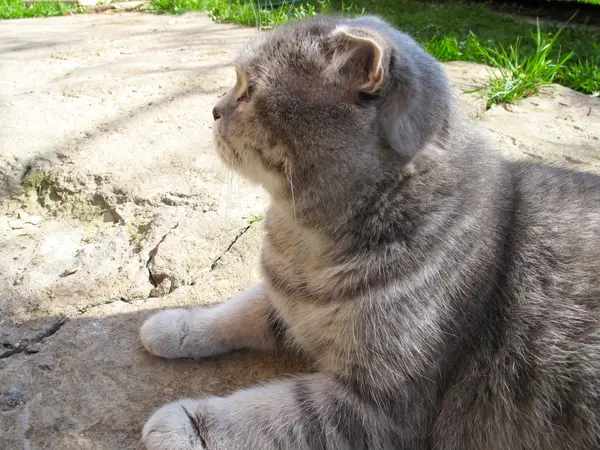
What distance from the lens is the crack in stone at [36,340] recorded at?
1.83 meters

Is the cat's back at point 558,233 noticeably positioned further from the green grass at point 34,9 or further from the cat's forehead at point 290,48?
the green grass at point 34,9

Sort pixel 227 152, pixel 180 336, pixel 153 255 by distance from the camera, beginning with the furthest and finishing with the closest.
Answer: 1. pixel 153 255
2. pixel 180 336
3. pixel 227 152

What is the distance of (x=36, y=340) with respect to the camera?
74.1 inches

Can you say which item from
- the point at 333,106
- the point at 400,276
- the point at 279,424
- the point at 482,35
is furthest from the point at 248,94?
the point at 482,35

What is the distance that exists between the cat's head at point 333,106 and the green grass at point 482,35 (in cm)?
118

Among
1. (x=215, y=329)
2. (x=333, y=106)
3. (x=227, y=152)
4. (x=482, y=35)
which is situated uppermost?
(x=333, y=106)

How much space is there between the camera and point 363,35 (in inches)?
58.3

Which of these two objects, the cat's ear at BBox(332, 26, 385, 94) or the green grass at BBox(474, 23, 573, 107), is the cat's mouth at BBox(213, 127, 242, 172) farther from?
the green grass at BBox(474, 23, 573, 107)

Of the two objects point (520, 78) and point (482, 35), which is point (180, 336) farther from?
point (482, 35)

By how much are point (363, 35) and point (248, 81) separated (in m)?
0.41

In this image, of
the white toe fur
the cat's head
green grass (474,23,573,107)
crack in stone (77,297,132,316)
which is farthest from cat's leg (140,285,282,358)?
green grass (474,23,573,107)

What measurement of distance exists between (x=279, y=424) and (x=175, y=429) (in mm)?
293

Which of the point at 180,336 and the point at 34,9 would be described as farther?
the point at 34,9

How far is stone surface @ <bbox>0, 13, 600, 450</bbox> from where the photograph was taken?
1.73 m
